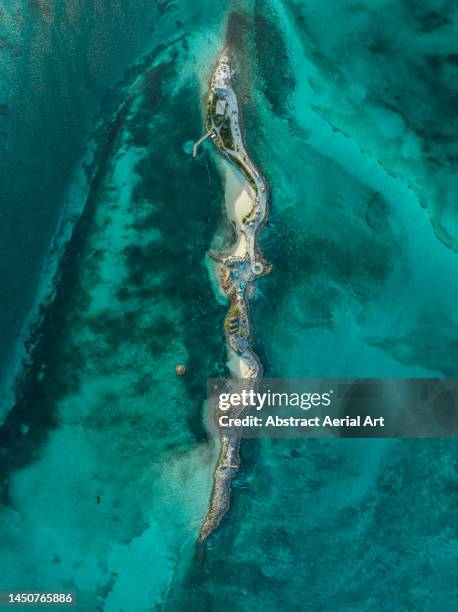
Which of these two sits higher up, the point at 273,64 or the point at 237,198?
the point at 273,64

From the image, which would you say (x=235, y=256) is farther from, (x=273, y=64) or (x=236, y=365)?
(x=273, y=64)

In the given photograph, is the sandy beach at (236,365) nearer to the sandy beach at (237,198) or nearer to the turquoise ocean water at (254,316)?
the turquoise ocean water at (254,316)

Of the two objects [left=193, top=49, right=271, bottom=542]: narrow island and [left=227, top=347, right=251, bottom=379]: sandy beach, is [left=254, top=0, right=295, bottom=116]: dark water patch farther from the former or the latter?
[left=227, top=347, right=251, bottom=379]: sandy beach

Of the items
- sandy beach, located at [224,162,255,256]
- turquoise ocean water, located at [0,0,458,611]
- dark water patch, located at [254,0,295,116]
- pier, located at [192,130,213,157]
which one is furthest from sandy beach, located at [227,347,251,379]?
dark water patch, located at [254,0,295,116]

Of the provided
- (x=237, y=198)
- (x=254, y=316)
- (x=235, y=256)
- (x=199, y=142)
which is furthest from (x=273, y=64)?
(x=254, y=316)

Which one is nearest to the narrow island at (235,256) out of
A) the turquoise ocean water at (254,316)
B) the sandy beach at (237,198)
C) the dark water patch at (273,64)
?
the sandy beach at (237,198)
